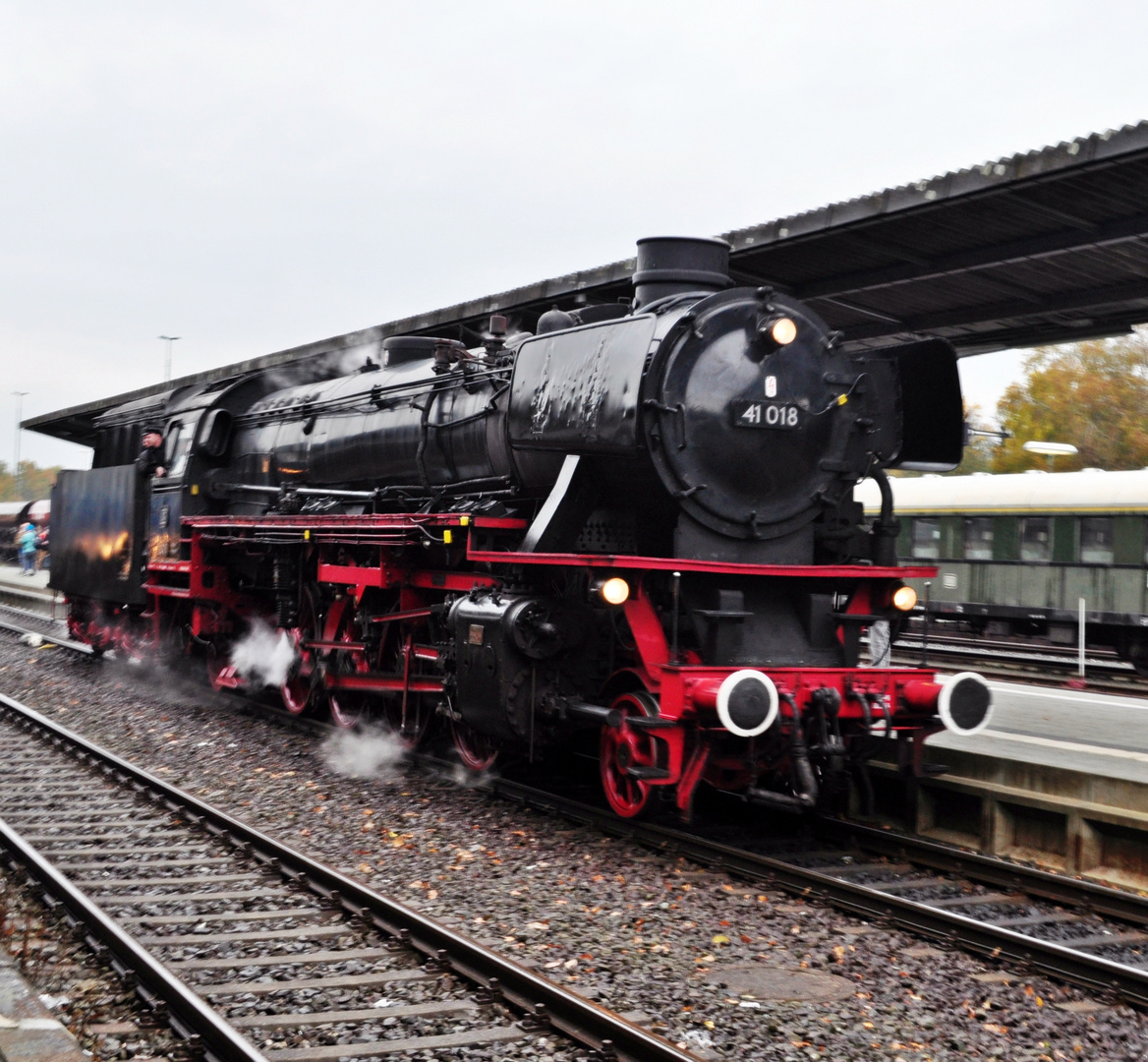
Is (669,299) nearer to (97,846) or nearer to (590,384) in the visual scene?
(590,384)

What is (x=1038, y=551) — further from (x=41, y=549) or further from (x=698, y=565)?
(x=41, y=549)

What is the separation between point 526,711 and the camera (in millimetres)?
6832

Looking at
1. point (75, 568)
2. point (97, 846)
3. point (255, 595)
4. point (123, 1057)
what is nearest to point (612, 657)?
point (97, 846)

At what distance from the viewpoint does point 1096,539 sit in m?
15.8

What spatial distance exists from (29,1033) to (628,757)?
3544 mm

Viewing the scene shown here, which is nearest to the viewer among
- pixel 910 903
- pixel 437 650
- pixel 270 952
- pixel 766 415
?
pixel 270 952

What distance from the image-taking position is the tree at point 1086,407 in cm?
3150

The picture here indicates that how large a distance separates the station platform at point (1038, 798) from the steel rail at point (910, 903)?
2.34 feet

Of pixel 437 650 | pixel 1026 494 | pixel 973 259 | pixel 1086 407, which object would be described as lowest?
pixel 437 650

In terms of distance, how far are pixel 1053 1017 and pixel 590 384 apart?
3834mm

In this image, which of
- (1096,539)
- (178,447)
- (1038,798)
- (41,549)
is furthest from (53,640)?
(41,549)

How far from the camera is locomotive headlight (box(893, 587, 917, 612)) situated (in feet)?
22.6

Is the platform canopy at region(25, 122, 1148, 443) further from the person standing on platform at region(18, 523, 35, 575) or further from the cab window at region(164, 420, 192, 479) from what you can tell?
the person standing on platform at region(18, 523, 35, 575)

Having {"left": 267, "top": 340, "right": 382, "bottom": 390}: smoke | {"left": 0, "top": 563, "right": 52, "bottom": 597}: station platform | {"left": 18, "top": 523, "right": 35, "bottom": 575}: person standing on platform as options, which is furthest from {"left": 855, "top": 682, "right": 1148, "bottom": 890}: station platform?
{"left": 18, "top": 523, "right": 35, "bottom": 575}: person standing on platform
